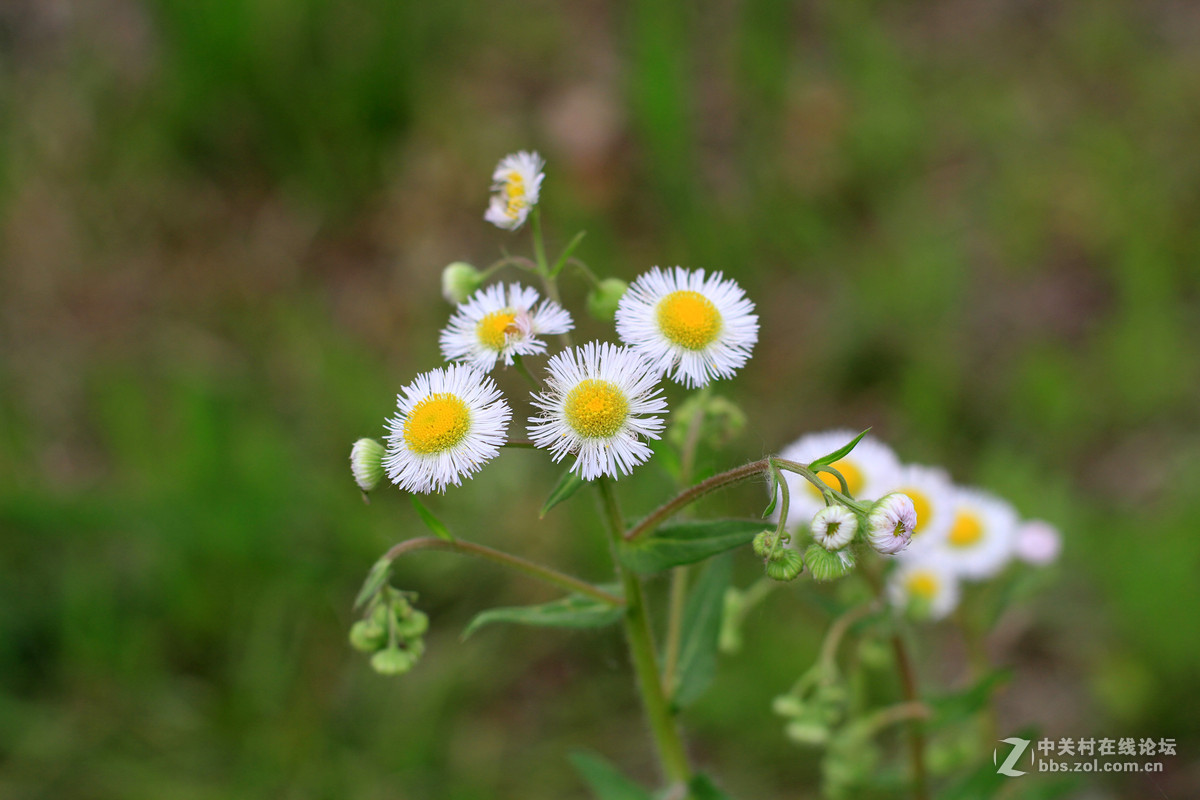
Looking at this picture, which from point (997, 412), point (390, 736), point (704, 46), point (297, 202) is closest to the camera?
point (390, 736)

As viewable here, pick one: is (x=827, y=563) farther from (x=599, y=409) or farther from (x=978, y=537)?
(x=978, y=537)

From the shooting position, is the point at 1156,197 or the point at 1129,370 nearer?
the point at 1129,370

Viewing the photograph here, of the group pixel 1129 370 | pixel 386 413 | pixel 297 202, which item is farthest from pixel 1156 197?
pixel 297 202

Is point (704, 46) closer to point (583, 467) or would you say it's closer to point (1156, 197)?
point (1156, 197)

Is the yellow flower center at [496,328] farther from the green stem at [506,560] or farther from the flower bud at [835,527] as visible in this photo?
the flower bud at [835,527]

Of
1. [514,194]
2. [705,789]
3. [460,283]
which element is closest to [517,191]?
[514,194]
